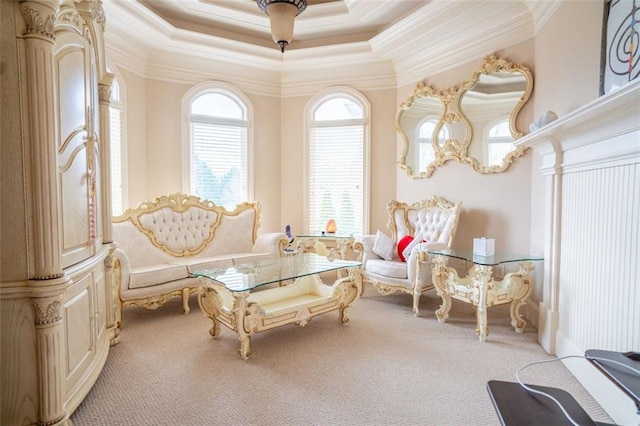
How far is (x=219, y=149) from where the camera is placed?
18.4 feet

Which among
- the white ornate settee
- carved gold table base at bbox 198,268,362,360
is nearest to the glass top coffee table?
carved gold table base at bbox 198,268,362,360

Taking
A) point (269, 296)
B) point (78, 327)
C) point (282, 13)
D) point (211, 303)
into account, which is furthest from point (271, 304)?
point (282, 13)

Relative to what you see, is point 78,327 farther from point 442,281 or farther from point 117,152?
point 442,281

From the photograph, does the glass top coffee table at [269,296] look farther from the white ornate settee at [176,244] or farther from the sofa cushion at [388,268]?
the white ornate settee at [176,244]

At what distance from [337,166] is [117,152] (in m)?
3.21

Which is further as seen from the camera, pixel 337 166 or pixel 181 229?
pixel 337 166

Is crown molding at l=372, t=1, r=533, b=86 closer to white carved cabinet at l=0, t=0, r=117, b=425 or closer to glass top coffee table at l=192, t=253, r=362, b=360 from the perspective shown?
glass top coffee table at l=192, t=253, r=362, b=360

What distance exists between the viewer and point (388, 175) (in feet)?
18.4

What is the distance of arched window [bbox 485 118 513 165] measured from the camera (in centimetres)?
409

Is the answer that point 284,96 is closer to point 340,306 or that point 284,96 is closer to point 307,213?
point 307,213

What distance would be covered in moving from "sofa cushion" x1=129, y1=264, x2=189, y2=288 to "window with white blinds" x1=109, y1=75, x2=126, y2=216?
1138 mm

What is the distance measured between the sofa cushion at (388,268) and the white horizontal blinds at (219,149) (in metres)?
2.57

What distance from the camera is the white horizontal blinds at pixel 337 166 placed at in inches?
226

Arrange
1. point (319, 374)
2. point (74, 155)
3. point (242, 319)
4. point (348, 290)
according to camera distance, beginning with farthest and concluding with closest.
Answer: point (348, 290), point (242, 319), point (319, 374), point (74, 155)
